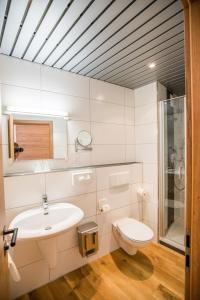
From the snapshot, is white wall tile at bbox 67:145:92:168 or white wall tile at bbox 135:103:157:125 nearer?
white wall tile at bbox 67:145:92:168

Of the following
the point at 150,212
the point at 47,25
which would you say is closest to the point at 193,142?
the point at 47,25

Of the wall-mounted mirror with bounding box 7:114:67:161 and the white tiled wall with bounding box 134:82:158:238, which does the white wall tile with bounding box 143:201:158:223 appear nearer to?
the white tiled wall with bounding box 134:82:158:238

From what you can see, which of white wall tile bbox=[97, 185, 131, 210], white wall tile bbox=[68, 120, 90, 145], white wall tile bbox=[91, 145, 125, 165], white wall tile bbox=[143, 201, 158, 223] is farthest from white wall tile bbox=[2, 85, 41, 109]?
white wall tile bbox=[143, 201, 158, 223]

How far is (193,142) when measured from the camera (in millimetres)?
701

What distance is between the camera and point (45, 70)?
1920mm

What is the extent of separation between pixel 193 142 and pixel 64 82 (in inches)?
71.2

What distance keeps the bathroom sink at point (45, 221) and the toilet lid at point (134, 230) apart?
0.75 metres

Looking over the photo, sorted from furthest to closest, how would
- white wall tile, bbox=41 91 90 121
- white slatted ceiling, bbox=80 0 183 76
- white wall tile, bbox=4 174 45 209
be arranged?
white wall tile, bbox=41 91 90 121 < white wall tile, bbox=4 174 45 209 < white slatted ceiling, bbox=80 0 183 76

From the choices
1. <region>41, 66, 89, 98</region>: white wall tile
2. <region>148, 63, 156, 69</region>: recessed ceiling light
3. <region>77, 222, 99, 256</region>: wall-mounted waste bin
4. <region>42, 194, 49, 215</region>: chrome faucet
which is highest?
<region>148, 63, 156, 69</region>: recessed ceiling light

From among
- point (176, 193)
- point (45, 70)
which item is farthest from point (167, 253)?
point (45, 70)

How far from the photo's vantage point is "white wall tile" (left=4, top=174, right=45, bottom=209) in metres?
1.54

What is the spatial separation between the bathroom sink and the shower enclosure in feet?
4.93

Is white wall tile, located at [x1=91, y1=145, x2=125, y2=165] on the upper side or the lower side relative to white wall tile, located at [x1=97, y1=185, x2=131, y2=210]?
upper

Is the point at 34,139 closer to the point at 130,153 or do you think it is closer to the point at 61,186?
the point at 61,186
